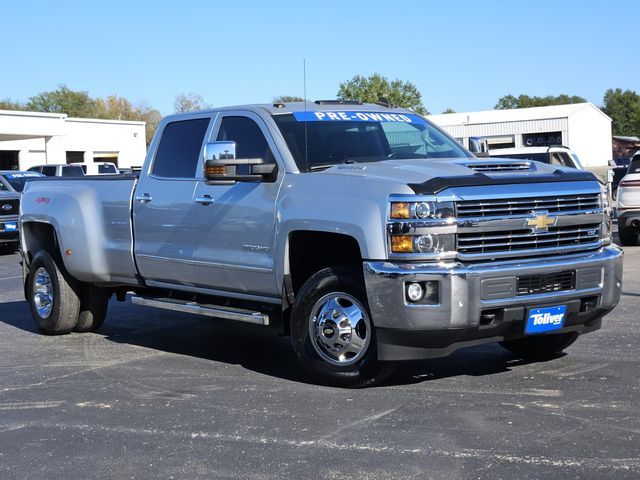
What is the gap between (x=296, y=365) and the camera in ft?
25.5

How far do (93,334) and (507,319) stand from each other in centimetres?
493

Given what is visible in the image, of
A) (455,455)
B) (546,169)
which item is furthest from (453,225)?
(455,455)

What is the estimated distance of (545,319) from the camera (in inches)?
254

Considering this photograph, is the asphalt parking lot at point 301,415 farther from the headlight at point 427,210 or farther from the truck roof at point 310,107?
the truck roof at point 310,107

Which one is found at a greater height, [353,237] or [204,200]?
[204,200]

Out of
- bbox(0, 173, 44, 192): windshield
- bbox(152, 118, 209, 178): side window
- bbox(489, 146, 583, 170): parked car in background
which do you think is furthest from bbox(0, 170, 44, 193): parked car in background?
bbox(152, 118, 209, 178): side window

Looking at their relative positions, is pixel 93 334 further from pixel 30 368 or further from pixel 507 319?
pixel 507 319

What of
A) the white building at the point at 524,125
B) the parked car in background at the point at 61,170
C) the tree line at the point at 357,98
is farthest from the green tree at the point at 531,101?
the parked car in background at the point at 61,170

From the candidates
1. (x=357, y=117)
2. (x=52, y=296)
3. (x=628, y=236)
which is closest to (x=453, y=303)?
(x=357, y=117)

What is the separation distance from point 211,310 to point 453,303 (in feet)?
7.61

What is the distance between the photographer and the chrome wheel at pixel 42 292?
969cm

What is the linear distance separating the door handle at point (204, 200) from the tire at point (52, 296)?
2.37 m

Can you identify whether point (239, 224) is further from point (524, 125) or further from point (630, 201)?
point (524, 125)

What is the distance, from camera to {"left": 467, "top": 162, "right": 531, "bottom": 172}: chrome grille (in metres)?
6.75
